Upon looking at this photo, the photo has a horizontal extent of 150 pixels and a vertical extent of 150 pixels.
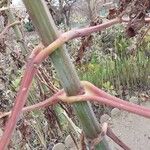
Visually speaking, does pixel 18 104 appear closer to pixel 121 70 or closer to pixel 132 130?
pixel 132 130

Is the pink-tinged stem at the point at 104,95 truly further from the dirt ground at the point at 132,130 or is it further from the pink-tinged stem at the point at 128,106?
the dirt ground at the point at 132,130

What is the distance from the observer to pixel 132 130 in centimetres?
319

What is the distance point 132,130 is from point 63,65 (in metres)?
2.67

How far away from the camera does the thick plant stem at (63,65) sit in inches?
21.9

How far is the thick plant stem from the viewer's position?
56cm

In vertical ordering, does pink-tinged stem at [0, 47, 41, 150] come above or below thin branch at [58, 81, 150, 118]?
above

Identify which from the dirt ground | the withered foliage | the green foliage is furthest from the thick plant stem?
the green foliage

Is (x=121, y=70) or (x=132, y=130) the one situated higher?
(x=121, y=70)

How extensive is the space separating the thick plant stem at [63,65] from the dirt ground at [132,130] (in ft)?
7.09

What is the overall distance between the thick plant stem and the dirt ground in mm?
2162

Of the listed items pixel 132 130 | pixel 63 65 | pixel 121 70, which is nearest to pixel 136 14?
pixel 63 65

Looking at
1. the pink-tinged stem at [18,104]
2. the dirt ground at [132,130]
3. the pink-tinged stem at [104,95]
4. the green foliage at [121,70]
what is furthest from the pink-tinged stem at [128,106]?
the green foliage at [121,70]

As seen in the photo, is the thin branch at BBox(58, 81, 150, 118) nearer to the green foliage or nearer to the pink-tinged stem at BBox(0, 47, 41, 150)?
the pink-tinged stem at BBox(0, 47, 41, 150)

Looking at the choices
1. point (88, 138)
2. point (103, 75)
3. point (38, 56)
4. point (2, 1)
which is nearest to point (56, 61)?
point (38, 56)
